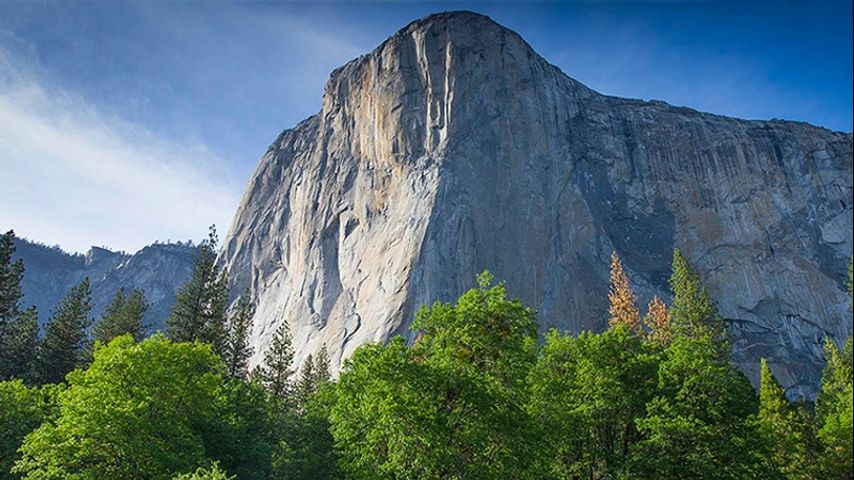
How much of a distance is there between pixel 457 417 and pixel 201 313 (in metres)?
31.0

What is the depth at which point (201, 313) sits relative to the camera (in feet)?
136

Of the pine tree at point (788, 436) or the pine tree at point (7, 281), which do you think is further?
the pine tree at point (7, 281)

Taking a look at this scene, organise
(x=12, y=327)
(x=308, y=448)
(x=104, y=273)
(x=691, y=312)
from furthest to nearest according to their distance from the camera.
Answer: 1. (x=104, y=273)
2. (x=691, y=312)
3. (x=12, y=327)
4. (x=308, y=448)

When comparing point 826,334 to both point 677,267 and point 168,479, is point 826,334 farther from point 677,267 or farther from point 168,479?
point 168,479

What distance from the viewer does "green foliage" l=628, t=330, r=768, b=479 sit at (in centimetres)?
1878

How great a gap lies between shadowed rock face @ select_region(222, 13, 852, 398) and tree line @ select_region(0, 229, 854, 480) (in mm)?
37453

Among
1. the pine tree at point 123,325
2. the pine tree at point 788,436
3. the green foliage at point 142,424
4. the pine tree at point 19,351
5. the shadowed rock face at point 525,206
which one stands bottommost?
the green foliage at point 142,424

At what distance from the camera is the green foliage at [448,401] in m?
15.3

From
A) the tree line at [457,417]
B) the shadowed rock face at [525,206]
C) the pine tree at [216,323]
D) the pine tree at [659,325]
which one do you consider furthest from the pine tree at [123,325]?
the pine tree at [659,325]

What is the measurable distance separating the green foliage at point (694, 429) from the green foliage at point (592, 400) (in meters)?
0.88

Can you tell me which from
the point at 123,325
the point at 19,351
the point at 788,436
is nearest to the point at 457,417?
the point at 788,436

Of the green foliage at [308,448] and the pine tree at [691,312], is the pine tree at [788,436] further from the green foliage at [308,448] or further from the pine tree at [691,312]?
the green foliage at [308,448]

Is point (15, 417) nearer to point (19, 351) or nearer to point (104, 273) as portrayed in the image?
point (19, 351)

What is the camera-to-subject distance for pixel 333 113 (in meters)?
90.6
